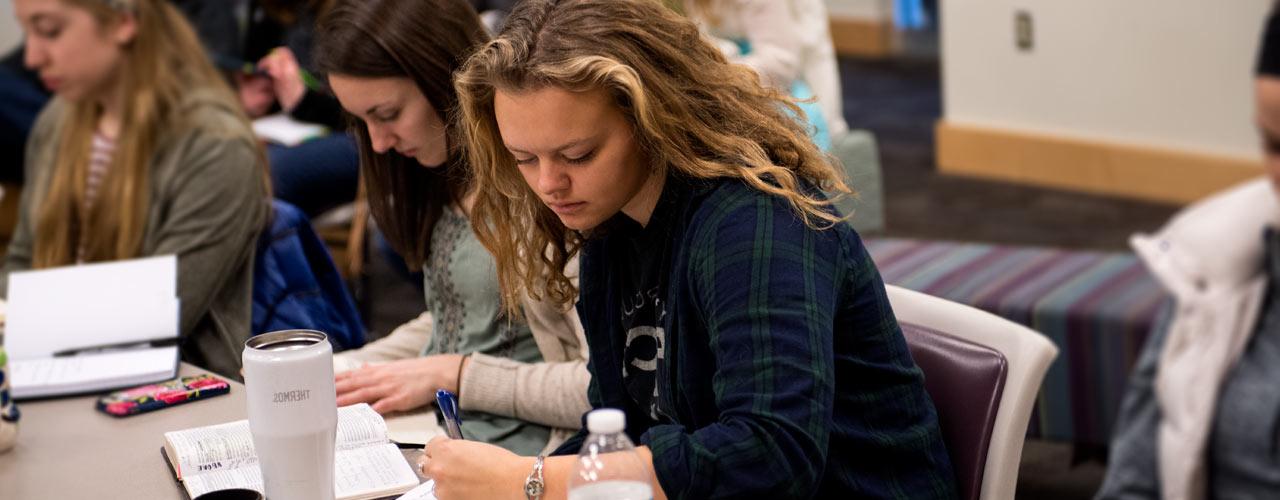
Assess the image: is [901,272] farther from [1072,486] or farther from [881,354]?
[881,354]

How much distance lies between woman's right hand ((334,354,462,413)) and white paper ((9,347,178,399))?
282 millimetres

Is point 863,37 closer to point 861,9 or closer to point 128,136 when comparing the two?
point 861,9

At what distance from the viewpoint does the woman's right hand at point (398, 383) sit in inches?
78.7

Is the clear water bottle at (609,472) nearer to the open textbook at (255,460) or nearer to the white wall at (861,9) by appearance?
the open textbook at (255,460)

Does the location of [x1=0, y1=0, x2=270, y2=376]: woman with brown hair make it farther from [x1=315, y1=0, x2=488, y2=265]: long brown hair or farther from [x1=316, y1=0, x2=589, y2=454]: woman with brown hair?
[x1=315, y1=0, x2=488, y2=265]: long brown hair

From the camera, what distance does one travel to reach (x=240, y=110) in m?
2.86

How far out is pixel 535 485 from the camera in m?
1.49

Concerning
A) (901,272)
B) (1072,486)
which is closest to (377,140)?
(901,272)

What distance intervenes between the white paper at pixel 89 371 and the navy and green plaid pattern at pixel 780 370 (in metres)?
0.84

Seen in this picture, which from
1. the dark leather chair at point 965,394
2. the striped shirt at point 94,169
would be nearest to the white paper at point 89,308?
the striped shirt at point 94,169

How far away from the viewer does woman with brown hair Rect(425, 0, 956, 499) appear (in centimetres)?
143

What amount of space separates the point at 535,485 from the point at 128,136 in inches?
64.4

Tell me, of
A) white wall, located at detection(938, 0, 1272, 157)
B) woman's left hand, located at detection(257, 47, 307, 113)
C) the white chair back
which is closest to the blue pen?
the white chair back

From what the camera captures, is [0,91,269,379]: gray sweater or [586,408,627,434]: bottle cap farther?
[0,91,269,379]: gray sweater
